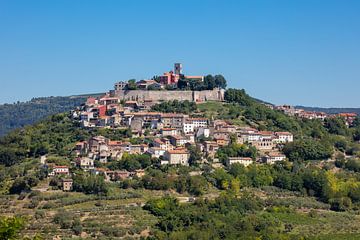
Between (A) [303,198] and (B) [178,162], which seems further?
(B) [178,162]

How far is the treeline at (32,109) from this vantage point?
127 m

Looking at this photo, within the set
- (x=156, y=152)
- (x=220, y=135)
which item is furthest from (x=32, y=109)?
(x=156, y=152)

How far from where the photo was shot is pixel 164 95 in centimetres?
6662

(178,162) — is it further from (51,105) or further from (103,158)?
(51,105)

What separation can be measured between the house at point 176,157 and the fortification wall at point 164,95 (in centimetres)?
1610

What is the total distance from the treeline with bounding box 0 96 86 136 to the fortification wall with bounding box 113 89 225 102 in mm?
59662

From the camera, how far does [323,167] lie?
176ft

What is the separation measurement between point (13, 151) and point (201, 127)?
55.5 feet

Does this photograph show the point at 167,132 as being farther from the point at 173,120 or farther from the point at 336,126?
the point at 336,126

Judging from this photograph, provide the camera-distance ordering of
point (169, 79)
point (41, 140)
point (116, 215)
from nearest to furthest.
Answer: point (116, 215), point (41, 140), point (169, 79)

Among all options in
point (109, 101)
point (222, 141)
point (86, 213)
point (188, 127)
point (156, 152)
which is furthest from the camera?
point (109, 101)

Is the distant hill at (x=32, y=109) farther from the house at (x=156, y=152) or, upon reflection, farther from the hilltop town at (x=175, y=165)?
the house at (x=156, y=152)

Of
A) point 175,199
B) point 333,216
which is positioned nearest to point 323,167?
point 333,216

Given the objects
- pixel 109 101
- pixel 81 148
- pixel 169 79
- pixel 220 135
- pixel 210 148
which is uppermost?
pixel 169 79
